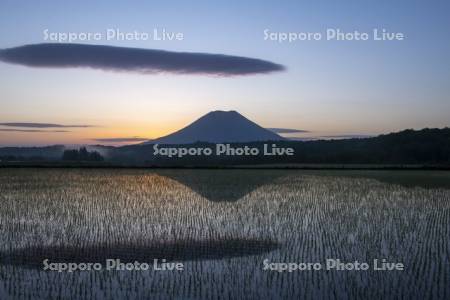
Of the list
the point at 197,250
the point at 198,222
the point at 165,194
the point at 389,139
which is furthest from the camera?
the point at 389,139

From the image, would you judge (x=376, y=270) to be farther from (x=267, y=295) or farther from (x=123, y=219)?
(x=123, y=219)

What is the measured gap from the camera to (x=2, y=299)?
7820 mm

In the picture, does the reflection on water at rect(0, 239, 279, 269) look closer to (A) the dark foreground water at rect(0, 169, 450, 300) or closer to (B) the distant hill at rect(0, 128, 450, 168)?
(A) the dark foreground water at rect(0, 169, 450, 300)

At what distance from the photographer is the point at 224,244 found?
11734 millimetres

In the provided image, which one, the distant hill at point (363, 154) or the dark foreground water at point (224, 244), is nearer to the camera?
the dark foreground water at point (224, 244)

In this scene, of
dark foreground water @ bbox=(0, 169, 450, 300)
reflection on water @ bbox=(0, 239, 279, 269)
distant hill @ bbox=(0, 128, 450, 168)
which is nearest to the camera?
dark foreground water @ bbox=(0, 169, 450, 300)

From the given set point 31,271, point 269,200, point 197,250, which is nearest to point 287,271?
point 197,250

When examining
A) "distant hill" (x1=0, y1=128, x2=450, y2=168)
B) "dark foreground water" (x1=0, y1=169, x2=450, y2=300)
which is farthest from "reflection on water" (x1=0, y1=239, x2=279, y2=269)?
"distant hill" (x1=0, y1=128, x2=450, y2=168)

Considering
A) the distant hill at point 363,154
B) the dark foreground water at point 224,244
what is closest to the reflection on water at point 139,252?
the dark foreground water at point 224,244

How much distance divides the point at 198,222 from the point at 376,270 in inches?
232

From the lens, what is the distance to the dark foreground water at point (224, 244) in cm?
843

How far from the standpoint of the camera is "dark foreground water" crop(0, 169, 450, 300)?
8430mm

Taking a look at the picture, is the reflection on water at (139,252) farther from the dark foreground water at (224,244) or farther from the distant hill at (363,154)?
the distant hill at (363,154)

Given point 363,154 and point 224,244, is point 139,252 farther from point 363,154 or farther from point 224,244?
point 363,154
